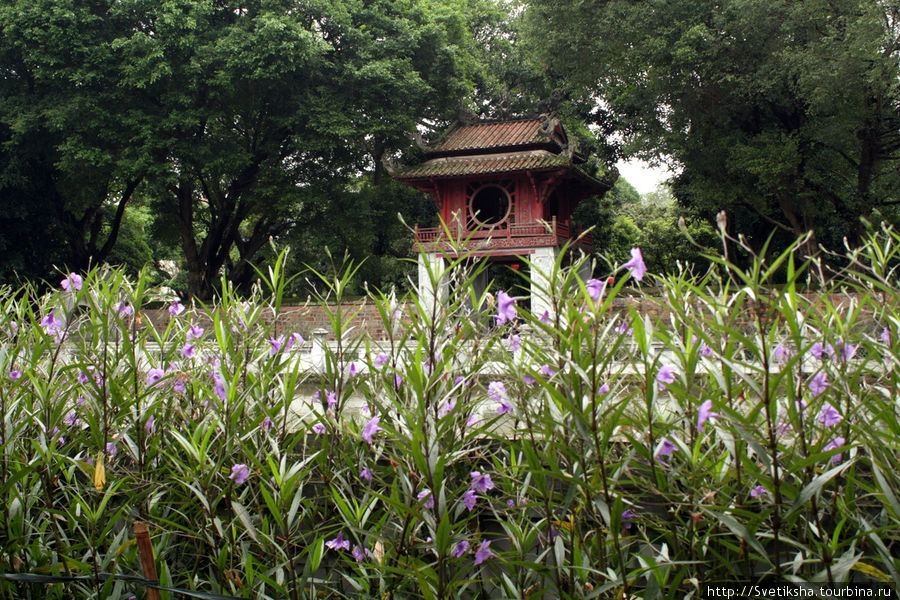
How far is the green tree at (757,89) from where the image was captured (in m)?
11.8

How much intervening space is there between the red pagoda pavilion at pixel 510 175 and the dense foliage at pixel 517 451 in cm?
1288

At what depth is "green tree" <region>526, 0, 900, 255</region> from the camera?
11797 millimetres

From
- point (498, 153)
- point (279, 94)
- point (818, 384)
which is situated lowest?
point (818, 384)

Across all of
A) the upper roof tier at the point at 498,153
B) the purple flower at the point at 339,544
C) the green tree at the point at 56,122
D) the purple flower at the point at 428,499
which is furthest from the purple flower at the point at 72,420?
the green tree at the point at 56,122

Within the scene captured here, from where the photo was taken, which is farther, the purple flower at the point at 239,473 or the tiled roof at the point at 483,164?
the tiled roof at the point at 483,164

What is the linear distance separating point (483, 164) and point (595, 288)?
14.5 meters

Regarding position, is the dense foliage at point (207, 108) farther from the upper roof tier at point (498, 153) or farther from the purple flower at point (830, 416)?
the purple flower at point (830, 416)

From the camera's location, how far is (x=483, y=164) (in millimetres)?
15641

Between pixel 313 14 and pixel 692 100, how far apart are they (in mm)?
8773

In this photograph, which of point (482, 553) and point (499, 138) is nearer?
point (482, 553)

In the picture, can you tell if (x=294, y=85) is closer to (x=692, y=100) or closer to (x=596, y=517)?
(x=692, y=100)

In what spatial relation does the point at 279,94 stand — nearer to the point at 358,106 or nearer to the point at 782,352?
the point at 358,106

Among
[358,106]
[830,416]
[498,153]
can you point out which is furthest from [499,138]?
[830,416]

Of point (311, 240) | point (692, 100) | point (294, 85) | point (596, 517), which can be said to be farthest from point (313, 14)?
point (596, 517)
